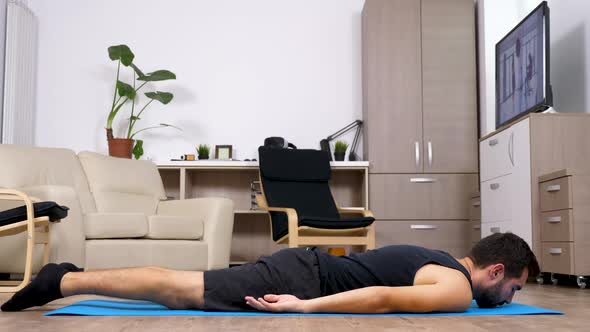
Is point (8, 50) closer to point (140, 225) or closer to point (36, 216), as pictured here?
point (140, 225)

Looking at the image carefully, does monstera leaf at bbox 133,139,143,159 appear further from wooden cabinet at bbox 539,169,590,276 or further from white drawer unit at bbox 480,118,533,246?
wooden cabinet at bbox 539,169,590,276

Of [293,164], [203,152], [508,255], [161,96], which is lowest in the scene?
[508,255]

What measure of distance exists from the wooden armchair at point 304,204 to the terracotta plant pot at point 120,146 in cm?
128

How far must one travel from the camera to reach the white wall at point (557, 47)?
4828 mm

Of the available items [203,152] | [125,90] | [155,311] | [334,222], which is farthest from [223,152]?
[155,311]

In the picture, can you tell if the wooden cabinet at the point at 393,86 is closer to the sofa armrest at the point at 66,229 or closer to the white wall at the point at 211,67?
the white wall at the point at 211,67

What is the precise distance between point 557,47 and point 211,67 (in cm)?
292

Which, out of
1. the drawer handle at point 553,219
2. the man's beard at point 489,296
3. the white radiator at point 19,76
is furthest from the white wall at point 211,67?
the man's beard at point 489,296

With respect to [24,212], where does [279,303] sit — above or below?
below

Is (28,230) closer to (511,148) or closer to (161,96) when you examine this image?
(161,96)

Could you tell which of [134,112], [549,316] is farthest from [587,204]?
[134,112]

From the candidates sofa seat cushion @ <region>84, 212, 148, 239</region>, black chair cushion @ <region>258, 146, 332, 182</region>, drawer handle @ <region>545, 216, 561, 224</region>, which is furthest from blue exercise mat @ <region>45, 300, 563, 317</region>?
black chair cushion @ <region>258, 146, 332, 182</region>

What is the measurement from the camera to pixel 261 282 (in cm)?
216

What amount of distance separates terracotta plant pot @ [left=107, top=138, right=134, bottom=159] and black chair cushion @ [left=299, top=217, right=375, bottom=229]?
1.95 meters
